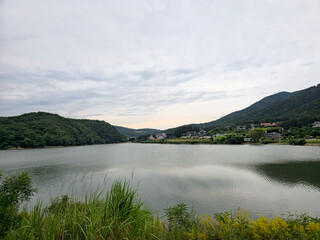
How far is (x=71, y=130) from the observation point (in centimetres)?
11306

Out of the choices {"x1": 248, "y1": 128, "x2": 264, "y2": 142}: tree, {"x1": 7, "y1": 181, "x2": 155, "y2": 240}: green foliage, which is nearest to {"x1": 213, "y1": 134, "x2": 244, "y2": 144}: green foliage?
{"x1": 248, "y1": 128, "x2": 264, "y2": 142}: tree

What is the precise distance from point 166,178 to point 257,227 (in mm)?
18005

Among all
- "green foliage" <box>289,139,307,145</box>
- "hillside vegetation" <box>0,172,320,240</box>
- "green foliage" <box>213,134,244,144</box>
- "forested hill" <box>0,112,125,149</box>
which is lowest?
"green foliage" <box>289,139,307,145</box>

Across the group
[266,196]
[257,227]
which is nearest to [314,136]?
[266,196]

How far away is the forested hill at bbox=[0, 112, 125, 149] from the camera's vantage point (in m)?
76.1

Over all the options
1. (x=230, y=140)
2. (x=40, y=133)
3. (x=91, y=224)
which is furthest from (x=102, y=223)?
(x=40, y=133)

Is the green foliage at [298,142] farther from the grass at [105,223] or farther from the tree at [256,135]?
the grass at [105,223]

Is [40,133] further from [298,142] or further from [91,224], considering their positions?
[298,142]

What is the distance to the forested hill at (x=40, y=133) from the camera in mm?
76125

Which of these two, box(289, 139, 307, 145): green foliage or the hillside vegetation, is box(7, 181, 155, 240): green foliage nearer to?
the hillside vegetation

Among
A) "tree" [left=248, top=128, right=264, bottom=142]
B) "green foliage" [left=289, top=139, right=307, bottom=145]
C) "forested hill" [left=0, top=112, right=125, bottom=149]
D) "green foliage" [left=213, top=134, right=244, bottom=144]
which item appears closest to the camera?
"green foliage" [left=289, top=139, right=307, bottom=145]

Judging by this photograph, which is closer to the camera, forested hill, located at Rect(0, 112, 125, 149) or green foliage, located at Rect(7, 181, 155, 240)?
green foliage, located at Rect(7, 181, 155, 240)

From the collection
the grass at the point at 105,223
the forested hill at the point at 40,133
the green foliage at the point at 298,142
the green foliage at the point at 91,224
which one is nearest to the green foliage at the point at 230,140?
the green foliage at the point at 298,142

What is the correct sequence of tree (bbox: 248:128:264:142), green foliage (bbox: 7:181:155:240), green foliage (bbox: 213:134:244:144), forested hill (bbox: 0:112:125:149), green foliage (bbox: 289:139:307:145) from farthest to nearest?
green foliage (bbox: 213:134:244:144)
tree (bbox: 248:128:264:142)
forested hill (bbox: 0:112:125:149)
green foliage (bbox: 289:139:307:145)
green foliage (bbox: 7:181:155:240)
